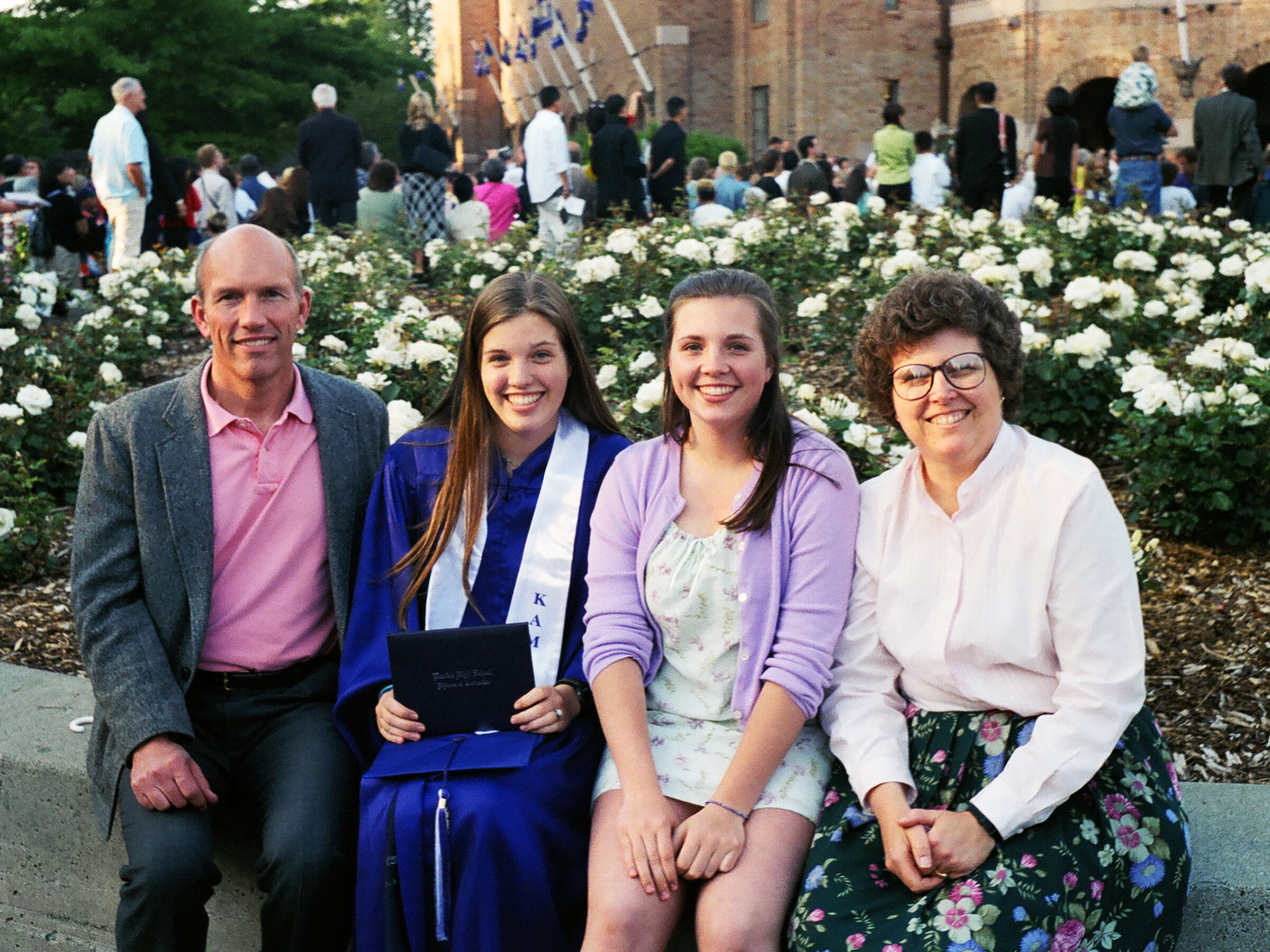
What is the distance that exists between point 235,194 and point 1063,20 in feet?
57.4

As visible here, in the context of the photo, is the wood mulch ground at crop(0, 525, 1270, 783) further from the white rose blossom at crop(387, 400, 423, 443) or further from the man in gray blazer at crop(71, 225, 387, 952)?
the man in gray blazer at crop(71, 225, 387, 952)

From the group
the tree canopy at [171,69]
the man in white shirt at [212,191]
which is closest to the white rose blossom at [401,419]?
the man in white shirt at [212,191]

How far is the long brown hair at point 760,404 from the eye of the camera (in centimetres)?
281

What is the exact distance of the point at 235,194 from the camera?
1611cm

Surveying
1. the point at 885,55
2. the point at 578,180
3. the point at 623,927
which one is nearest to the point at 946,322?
the point at 623,927

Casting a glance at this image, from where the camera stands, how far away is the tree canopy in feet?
99.0

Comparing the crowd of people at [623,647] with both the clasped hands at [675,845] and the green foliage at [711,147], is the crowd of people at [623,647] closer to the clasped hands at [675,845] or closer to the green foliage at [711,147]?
the clasped hands at [675,845]

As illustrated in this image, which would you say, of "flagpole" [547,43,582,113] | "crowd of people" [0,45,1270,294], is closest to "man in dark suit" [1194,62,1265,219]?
"crowd of people" [0,45,1270,294]

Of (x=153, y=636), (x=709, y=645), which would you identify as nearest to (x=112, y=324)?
(x=153, y=636)

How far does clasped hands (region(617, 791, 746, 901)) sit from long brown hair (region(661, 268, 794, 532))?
625 mm

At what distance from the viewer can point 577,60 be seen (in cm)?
3481

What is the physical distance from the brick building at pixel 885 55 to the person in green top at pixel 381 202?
17.0m

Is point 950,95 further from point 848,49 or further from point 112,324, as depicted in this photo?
point 112,324

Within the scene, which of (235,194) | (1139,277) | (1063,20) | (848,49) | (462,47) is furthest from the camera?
(462,47)
